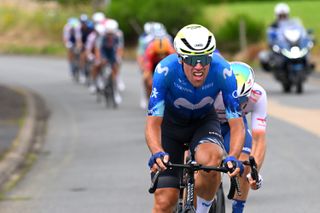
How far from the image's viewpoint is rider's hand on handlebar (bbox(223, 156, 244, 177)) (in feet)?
24.1

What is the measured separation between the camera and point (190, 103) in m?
8.12

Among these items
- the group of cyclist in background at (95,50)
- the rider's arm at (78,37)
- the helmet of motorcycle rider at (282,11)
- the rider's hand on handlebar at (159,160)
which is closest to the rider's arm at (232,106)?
the rider's hand on handlebar at (159,160)

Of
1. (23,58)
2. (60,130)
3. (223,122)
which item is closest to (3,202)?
(223,122)

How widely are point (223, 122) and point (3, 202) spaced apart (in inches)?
153

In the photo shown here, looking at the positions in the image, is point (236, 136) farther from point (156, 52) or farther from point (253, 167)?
point (156, 52)

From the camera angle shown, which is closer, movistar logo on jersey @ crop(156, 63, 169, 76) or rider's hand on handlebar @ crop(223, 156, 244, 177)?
rider's hand on handlebar @ crop(223, 156, 244, 177)

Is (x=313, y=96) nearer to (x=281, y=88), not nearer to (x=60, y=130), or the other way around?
(x=281, y=88)

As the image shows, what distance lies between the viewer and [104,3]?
5372 centimetres

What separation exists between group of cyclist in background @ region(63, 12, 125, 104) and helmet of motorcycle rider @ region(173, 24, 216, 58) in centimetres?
1632

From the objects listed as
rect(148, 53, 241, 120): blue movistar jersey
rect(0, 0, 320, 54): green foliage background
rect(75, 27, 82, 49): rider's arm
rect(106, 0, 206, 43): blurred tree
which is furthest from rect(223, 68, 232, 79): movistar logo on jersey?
rect(106, 0, 206, 43): blurred tree

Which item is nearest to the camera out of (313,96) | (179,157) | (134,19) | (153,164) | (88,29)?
(153,164)

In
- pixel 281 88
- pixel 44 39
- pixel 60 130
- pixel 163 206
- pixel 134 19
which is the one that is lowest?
pixel 44 39

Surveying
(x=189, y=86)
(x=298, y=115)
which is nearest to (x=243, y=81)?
(x=189, y=86)

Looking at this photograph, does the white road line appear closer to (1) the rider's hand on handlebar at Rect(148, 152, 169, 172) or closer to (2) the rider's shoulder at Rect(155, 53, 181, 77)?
(2) the rider's shoulder at Rect(155, 53, 181, 77)
